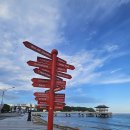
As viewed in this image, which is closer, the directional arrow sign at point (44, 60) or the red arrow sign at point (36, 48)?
the red arrow sign at point (36, 48)

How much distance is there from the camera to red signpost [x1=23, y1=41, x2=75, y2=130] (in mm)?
9715

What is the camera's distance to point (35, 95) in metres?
9.77

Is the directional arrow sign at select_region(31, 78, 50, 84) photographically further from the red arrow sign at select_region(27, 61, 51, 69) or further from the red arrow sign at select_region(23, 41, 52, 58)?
the red arrow sign at select_region(23, 41, 52, 58)

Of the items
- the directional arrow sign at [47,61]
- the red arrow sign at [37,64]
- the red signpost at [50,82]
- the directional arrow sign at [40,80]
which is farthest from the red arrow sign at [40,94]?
the directional arrow sign at [47,61]

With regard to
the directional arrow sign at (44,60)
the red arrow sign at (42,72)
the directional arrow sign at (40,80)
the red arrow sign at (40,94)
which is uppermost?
the directional arrow sign at (44,60)

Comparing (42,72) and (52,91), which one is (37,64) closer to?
(42,72)

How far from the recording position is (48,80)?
10.1 metres

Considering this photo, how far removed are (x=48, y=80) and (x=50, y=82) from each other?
0.10m

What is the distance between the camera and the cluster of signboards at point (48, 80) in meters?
9.68

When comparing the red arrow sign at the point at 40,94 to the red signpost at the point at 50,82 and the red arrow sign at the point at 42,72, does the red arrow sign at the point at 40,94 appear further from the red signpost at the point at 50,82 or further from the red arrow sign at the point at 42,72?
the red arrow sign at the point at 42,72

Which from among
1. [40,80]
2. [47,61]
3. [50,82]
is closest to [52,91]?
[50,82]

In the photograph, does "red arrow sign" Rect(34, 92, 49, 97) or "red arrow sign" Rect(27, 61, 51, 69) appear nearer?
"red arrow sign" Rect(27, 61, 51, 69)

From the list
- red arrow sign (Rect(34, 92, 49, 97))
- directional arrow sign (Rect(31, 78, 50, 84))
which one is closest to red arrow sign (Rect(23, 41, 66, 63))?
directional arrow sign (Rect(31, 78, 50, 84))

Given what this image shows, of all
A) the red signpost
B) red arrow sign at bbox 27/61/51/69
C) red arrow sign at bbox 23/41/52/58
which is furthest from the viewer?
the red signpost
